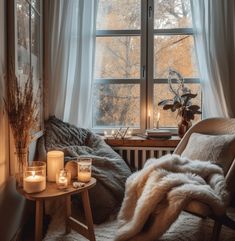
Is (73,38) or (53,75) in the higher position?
(73,38)

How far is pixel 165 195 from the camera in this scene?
1.83 meters

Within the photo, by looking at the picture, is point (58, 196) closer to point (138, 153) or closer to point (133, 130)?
point (138, 153)

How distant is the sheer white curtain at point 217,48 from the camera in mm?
2863

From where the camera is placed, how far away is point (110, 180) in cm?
245

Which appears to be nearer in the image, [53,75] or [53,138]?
[53,138]

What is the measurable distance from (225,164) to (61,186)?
1.21 m

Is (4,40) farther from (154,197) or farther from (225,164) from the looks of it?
(225,164)

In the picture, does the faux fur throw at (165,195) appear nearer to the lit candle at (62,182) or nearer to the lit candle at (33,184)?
the lit candle at (62,182)

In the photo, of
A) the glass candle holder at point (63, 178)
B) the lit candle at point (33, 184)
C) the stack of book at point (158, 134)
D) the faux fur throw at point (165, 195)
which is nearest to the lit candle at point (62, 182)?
the glass candle holder at point (63, 178)

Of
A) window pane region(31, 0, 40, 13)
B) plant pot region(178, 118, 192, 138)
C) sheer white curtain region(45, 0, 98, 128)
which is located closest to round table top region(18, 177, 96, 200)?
sheer white curtain region(45, 0, 98, 128)

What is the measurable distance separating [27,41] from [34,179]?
105 centimetres

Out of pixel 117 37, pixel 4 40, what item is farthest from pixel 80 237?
pixel 117 37

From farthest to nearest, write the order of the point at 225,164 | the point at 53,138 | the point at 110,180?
1. the point at 53,138
2. the point at 110,180
3. the point at 225,164

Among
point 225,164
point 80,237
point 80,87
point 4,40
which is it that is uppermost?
point 4,40
